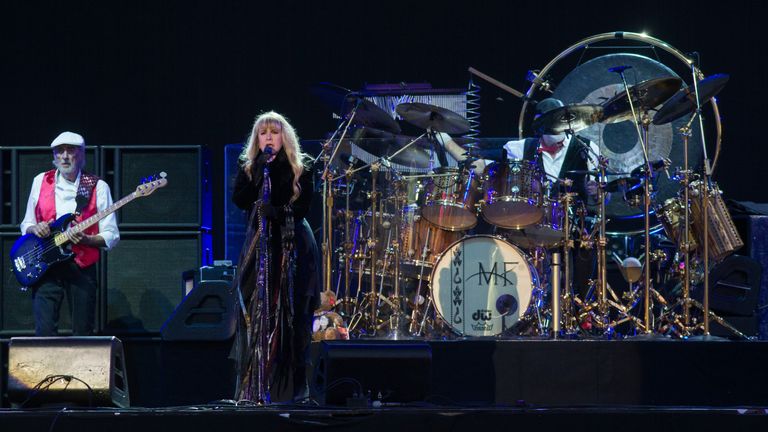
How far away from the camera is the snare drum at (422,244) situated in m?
8.36

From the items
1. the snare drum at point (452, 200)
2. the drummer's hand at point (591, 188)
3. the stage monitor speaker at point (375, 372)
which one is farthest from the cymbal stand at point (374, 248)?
the stage monitor speaker at point (375, 372)

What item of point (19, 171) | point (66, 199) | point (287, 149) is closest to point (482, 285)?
point (287, 149)

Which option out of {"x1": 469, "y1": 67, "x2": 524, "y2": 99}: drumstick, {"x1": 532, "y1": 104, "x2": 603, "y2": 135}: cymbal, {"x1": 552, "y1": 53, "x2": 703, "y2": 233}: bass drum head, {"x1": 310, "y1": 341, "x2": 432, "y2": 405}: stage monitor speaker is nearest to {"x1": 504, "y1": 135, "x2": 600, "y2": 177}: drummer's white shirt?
{"x1": 552, "y1": 53, "x2": 703, "y2": 233}: bass drum head

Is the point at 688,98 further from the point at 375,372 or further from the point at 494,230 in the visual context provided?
the point at 375,372

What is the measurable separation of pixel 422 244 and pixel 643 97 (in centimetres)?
210

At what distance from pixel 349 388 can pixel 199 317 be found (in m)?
2.31

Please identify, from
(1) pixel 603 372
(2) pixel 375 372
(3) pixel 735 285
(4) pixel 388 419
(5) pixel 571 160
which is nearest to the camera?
(4) pixel 388 419

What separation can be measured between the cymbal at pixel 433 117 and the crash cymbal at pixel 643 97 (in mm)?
1183

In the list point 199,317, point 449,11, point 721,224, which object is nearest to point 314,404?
point 199,317

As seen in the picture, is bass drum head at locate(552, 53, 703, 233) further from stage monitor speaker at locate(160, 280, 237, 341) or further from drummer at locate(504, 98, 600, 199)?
stage monitor speaker at locate(160, 280, 237, 341)

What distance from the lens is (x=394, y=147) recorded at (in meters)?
8.80

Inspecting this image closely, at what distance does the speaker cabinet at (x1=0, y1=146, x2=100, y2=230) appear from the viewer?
329 inches

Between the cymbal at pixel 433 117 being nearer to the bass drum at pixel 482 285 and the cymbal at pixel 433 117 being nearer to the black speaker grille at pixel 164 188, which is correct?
the bass drum at pixel 482 285

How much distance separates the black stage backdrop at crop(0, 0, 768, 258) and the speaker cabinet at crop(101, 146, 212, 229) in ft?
6.34
